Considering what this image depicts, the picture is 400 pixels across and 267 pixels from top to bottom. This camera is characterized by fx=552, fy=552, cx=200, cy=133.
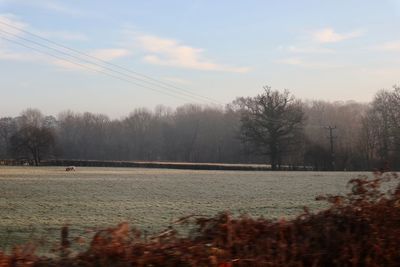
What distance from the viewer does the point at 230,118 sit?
156625mm

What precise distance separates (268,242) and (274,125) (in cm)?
8915

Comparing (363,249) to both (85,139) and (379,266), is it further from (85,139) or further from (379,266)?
(85,139)

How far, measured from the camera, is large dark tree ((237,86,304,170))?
94188 millimetres

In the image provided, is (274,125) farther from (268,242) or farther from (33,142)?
(268,242)

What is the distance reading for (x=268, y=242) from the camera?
5695 millimetres

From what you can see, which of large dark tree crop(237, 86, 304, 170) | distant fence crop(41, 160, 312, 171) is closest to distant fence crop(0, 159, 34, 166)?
distant fence crop(41, 160, 312, 171)

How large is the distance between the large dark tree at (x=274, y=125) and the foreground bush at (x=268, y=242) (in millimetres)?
87933

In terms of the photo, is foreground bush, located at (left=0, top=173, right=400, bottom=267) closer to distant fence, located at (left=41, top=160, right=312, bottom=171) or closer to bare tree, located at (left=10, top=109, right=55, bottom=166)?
distant fence, located at (left=41, top=160, right=312, bottom=171)

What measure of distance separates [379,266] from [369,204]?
1.19m

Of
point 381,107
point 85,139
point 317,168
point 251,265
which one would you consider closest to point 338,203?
point 251,265

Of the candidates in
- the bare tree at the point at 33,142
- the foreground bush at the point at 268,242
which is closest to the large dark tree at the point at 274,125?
the bare tree at the point at 33,142

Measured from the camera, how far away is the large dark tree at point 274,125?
94188 millimetres

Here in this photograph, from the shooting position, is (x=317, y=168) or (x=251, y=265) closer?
(x=251, y=265)

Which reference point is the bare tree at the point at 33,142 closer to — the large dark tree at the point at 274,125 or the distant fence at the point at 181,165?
the distant fence at the point at 181,165
